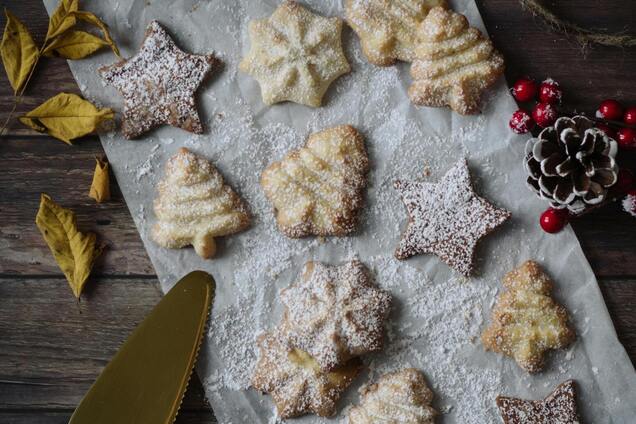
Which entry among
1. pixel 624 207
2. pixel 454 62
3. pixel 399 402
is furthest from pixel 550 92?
pixel 399 402

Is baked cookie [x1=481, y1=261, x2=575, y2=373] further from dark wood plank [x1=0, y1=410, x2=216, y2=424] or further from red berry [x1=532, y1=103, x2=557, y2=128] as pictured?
dark wood plank [x1=0, y1=410, x2=216, y2=424]

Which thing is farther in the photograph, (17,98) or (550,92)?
(17,98)

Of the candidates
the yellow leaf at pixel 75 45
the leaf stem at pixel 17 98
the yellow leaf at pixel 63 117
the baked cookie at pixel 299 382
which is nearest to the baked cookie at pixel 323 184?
the baked cookie at pixel 299 382

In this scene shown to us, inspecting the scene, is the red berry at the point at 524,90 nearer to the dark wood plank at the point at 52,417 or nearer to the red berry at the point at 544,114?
the red berry at the point at 544,114

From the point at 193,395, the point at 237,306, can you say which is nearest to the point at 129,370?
the point at 193,395

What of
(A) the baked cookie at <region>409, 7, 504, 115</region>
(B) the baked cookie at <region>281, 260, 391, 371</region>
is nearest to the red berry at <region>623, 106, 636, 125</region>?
(A) the baked cookie at <region>409, 7, 504, 115</region>

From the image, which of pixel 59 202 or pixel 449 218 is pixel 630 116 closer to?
pixel 449 218

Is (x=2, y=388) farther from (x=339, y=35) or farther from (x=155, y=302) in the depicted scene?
(x=339, y=35)
